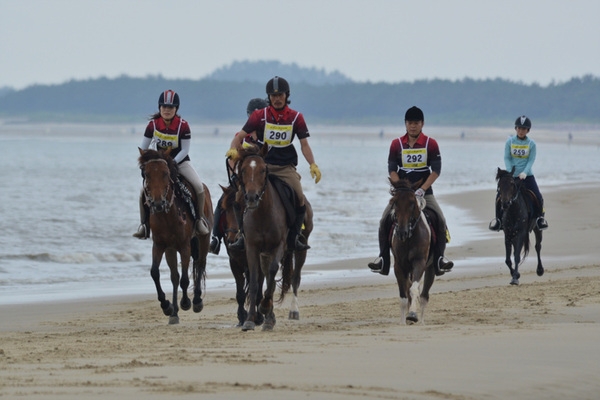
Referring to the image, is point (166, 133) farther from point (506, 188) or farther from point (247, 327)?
point (506, 188)

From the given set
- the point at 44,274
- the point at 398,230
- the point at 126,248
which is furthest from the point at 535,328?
the point at 126,248

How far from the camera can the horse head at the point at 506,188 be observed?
1667cm

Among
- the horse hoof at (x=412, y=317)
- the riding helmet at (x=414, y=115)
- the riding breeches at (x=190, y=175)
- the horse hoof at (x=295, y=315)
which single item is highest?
the riding helmet at (x=414, y=115)

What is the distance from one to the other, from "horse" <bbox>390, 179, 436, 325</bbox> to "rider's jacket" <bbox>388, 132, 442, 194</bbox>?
361 mm

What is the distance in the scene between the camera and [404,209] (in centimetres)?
1123

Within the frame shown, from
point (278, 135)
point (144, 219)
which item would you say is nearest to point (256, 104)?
point (278, 135)

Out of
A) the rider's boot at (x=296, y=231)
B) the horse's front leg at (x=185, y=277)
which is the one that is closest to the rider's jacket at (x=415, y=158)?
the rider's boot at (x=296, y=231)

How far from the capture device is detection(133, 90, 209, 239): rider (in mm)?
12844

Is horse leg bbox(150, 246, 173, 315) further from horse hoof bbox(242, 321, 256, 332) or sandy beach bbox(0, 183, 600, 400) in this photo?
horse hoof bbox(242, 321, 256, 332)

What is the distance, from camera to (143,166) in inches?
484

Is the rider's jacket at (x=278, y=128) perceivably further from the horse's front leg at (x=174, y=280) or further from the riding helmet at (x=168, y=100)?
the horse's front leg at (x=174, y=280)

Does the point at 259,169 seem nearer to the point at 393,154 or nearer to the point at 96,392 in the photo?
the point at 393,154

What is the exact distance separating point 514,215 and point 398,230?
609 cm

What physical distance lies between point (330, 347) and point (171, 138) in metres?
4.90
